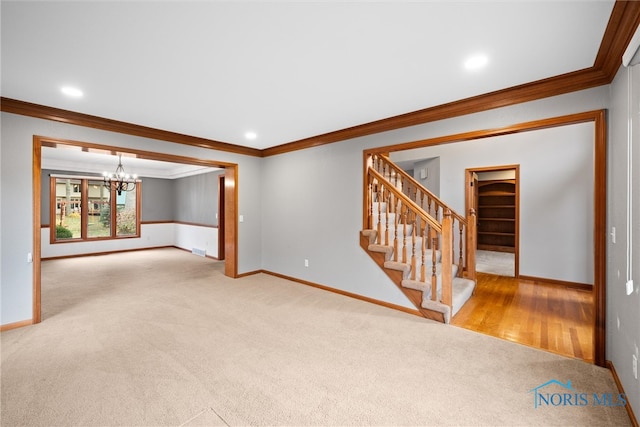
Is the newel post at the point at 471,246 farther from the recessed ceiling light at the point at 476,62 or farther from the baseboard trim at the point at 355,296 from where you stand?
the recessed ceiling light at the point at 476,62

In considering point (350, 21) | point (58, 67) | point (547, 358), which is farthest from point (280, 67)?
point (547, 358)

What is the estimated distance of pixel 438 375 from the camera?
7.01ft

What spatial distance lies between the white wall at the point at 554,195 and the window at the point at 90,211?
9302 mm

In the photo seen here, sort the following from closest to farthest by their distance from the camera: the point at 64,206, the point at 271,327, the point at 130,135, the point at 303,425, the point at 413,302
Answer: the point at 303,425, the point at 271,327, the point at 413,302, the point at 130,135, the point at 64,206

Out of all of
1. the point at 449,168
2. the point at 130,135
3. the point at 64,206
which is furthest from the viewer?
the point at 64,206

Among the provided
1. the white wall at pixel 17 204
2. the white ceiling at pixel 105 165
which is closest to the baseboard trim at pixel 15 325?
the white wall at pixel 17 204

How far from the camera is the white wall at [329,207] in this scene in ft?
10.6

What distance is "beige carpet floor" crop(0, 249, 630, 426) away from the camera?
173 cm

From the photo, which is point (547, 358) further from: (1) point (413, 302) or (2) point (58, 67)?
(2) point (58, 67)

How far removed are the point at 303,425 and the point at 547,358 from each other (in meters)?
2.20

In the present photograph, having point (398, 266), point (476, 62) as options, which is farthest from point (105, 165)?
point (476, 62)

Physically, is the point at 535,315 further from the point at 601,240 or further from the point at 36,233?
the point at 36,233

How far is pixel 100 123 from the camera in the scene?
11.2 ft

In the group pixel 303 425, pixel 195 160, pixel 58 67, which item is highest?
pixel 58 67
